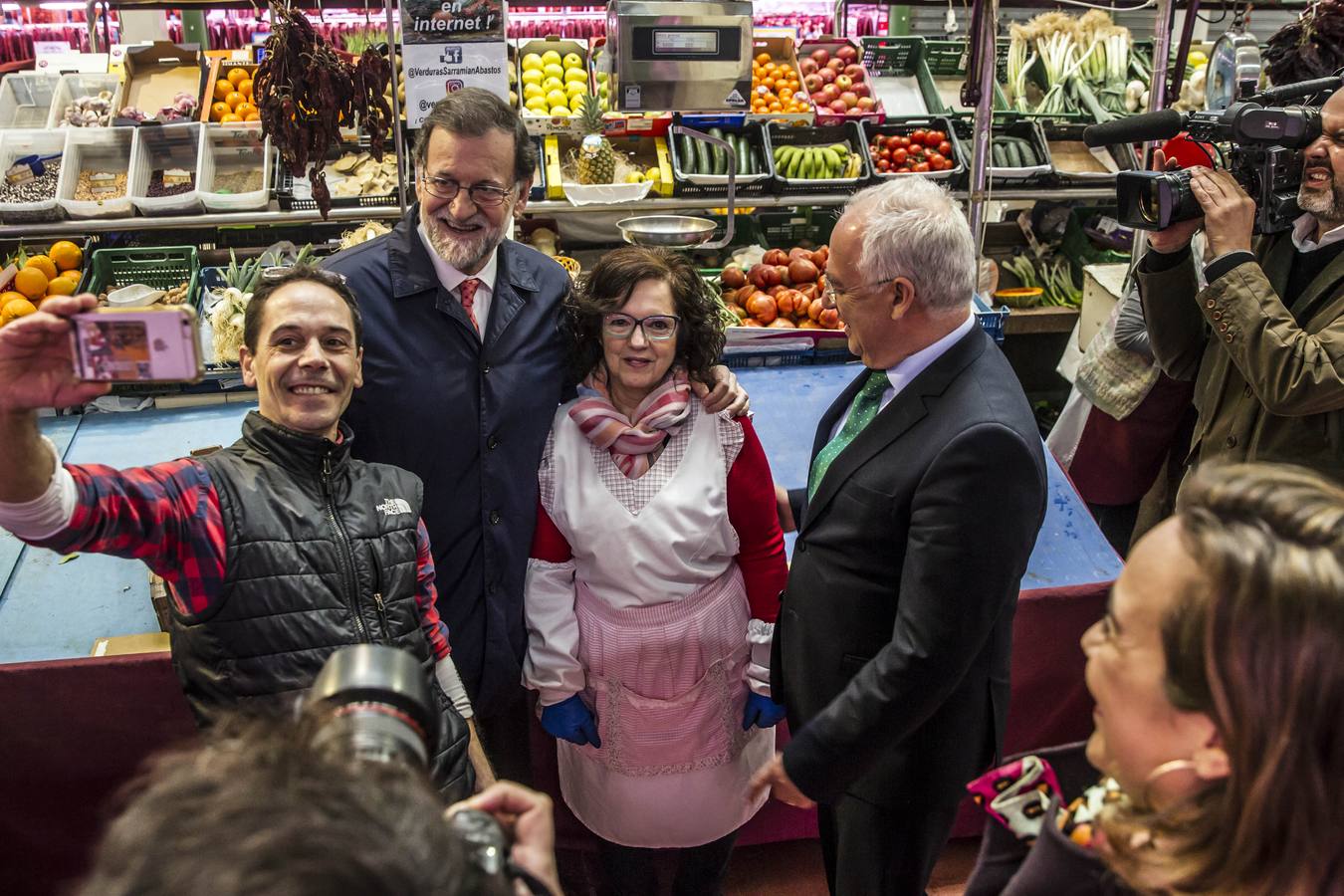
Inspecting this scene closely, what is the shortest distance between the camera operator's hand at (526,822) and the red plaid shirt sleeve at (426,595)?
0.87 metres

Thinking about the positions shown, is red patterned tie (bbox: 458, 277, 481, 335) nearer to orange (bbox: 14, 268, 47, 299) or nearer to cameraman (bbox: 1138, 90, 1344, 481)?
cameraman (bbox: 1138, 90, 1344, 481)

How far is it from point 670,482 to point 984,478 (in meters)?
0.71

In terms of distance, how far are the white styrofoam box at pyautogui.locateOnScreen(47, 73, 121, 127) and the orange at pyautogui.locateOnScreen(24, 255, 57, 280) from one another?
98cm

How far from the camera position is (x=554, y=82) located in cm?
470

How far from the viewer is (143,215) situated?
399 centimetres

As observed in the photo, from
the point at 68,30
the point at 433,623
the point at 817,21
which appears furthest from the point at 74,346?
the point at 68,30

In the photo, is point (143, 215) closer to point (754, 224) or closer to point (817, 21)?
point (754, 224)

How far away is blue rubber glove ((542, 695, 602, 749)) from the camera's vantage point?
2.33 meters

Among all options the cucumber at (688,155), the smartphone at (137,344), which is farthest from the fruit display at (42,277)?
the smartphone at (137,344)

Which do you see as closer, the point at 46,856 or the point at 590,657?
the point at 590,657

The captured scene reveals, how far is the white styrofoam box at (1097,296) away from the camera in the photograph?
4113 mm

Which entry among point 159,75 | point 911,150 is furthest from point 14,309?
point 911,150

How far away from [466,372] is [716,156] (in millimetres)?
2486

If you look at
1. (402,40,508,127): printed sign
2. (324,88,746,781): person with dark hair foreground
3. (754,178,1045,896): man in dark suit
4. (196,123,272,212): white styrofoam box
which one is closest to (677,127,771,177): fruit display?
(402,40,508,127): printed sign
